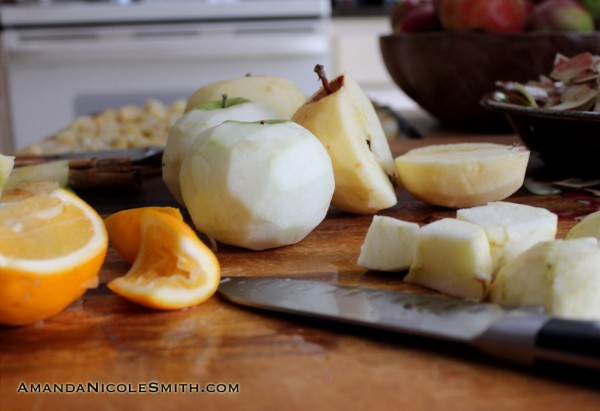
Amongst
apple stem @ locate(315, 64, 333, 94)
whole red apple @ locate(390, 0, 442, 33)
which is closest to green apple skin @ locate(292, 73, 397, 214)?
apple stem @ locate(315, 64, 333, 94)

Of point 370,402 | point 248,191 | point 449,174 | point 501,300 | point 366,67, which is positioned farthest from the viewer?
point 366,67

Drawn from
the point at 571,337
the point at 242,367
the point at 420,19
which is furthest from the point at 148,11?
the point at 571,337

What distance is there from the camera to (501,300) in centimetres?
68

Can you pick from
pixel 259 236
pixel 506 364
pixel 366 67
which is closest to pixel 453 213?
pixel 259 236

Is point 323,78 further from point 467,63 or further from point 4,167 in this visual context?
point 467,63

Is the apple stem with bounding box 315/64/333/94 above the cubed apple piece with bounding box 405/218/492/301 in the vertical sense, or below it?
above

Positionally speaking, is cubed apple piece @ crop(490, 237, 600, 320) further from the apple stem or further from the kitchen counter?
the apple stem

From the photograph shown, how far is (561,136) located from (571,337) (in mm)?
649

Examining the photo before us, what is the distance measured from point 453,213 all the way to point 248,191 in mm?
337

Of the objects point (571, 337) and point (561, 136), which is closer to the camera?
point (571, 337)

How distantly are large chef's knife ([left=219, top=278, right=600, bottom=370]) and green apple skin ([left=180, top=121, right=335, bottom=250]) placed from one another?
4.0 inches

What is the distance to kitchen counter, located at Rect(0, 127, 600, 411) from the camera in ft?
1.79

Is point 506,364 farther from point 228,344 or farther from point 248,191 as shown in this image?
point 248,191

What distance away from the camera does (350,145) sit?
948 mm
